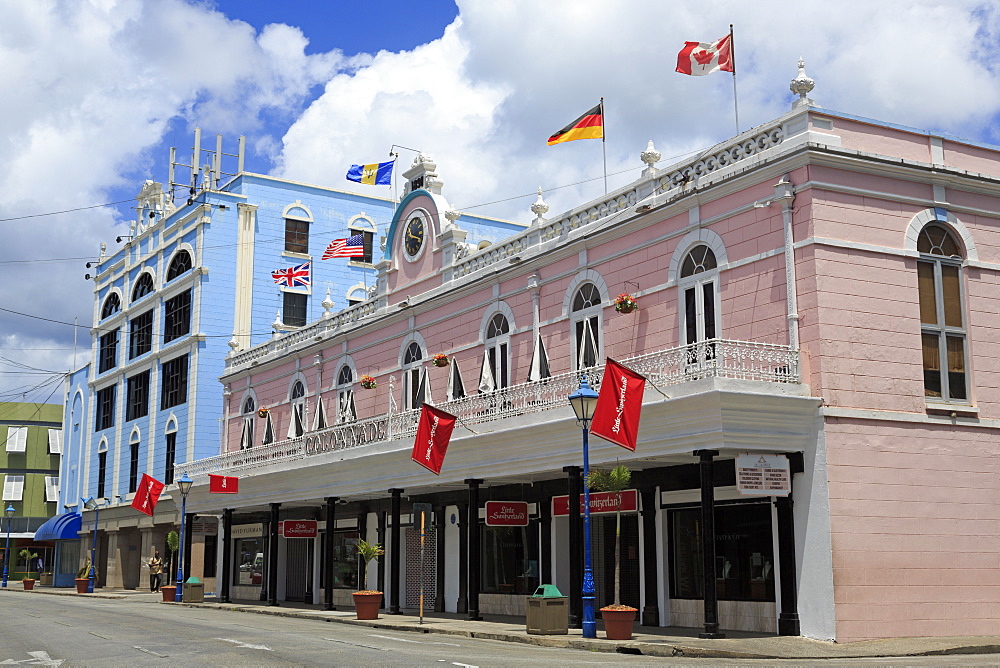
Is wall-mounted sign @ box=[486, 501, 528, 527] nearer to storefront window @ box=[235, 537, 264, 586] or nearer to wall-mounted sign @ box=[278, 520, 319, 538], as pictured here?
wall-mounted sign @ box=[278, 520, 319, 538]

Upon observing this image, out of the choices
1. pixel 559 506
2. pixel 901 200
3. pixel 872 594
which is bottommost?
pixel 872 594

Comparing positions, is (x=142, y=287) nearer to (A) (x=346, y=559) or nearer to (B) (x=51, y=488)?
(A) (x=346, y=559)

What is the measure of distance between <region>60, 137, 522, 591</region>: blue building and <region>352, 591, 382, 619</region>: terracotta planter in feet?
57.2

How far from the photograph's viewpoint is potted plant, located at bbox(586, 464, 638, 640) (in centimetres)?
1848

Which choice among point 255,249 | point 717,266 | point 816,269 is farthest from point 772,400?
point 255,249

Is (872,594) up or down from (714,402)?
down

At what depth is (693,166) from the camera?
21.6 metres

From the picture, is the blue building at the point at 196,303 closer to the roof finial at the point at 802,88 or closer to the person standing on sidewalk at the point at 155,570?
the person standing on sidewalk at the point at 155,570

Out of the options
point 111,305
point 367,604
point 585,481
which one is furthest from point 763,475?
point 111,305

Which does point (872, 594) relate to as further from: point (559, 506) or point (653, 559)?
point (559, 506)

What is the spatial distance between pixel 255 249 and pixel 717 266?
31784 millimetres

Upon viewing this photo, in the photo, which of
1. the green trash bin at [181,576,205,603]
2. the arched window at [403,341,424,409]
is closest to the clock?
the arched window at [403,341,424,409]

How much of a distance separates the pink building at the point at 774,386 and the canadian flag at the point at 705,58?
6.13 feet

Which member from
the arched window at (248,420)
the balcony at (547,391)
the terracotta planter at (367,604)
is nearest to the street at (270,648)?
the terracotta planter at (367,604)
